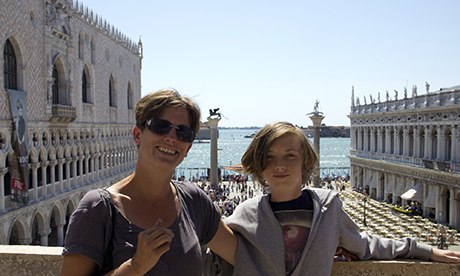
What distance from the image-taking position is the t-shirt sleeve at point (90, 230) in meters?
2.19

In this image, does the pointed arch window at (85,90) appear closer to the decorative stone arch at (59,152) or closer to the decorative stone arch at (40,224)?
the decorative stone arch at (59,152)

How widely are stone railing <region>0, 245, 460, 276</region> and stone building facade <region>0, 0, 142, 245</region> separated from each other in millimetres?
14478

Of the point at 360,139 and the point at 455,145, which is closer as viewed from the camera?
the point at 455,145

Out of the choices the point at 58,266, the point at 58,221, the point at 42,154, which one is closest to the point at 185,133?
the point at 58,266

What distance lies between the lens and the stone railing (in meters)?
3.11

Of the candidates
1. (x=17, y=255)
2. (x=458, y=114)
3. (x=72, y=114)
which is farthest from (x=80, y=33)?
(x=17, y=255)

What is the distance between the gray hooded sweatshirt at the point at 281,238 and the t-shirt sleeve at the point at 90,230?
36.2 inches

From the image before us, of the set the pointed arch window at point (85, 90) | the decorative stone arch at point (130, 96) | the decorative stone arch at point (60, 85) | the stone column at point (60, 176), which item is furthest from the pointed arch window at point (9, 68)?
the decorative stone arch at point (130, 96)

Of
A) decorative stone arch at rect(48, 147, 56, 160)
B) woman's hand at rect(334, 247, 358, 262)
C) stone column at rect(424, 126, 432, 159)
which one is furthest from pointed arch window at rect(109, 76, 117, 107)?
woman's hand at rect(334, 247, 358, 262)

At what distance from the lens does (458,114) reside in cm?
2539

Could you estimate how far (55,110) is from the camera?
70.2 feet

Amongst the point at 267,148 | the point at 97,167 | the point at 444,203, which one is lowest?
the point at 444,203

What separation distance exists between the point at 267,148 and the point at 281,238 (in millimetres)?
538

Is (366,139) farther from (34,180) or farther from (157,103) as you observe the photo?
(157,103)
